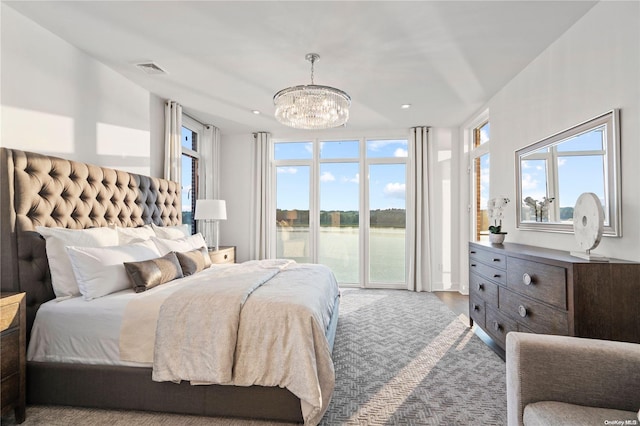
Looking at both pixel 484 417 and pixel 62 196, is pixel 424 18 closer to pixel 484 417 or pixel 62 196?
pixel 484 417

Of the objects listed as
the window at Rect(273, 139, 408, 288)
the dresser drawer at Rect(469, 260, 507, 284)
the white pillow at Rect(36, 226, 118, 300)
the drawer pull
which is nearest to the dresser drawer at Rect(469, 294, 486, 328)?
the dresser drawer at Rect(469, 260, 507, 284)

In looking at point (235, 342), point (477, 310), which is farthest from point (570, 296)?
point (235, 342)

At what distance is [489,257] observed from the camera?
2879 millimetres

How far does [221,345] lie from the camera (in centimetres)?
176

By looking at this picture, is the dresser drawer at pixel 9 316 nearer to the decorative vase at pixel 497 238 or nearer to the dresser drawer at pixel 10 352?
the dresser drawer at pixel 10 352

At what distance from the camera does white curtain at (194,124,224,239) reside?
15.9ft

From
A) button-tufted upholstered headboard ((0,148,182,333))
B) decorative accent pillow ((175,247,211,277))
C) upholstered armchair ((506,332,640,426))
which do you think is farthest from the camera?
decorative accent pillow ((175,247,211,277))

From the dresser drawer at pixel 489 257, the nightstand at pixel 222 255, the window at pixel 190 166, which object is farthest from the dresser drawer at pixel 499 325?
the window at pixel 190 166

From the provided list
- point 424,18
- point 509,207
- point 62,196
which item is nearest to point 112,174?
point 62,196

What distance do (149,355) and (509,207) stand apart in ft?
11.6

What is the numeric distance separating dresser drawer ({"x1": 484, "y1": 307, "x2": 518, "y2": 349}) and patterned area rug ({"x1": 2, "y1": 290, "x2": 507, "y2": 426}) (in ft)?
0.58

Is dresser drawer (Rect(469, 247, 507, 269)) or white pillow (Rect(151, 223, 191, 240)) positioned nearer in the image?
dresser drawer (Rect(469, 247, 507, 269))

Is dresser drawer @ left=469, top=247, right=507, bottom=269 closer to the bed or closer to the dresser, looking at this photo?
the dresser

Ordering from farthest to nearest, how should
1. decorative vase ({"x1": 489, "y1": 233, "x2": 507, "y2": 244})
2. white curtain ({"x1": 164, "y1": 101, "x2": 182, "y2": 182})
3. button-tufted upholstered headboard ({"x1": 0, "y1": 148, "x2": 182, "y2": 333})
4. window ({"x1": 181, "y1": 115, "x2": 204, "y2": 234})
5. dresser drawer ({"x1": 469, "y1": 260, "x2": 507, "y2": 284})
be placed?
1. window ({"x1": 181, "y1": 115, "x2": 204, "y2": 234})
2. white curtain ({"x1": 164, "y1": 101, "x2": 182, "y2": 182})
3. decorative vase ({"x1": 489, "y1": 233, "x2": 507, "y2": 244})
4. dresser drawer ({"x1": 469, "y1": 260, "x2": 507, "y2": 284})
5. button-tufted upholstered headboard ({"x1": 0, "y1": 148, "x2": 182, "y2": 333})
